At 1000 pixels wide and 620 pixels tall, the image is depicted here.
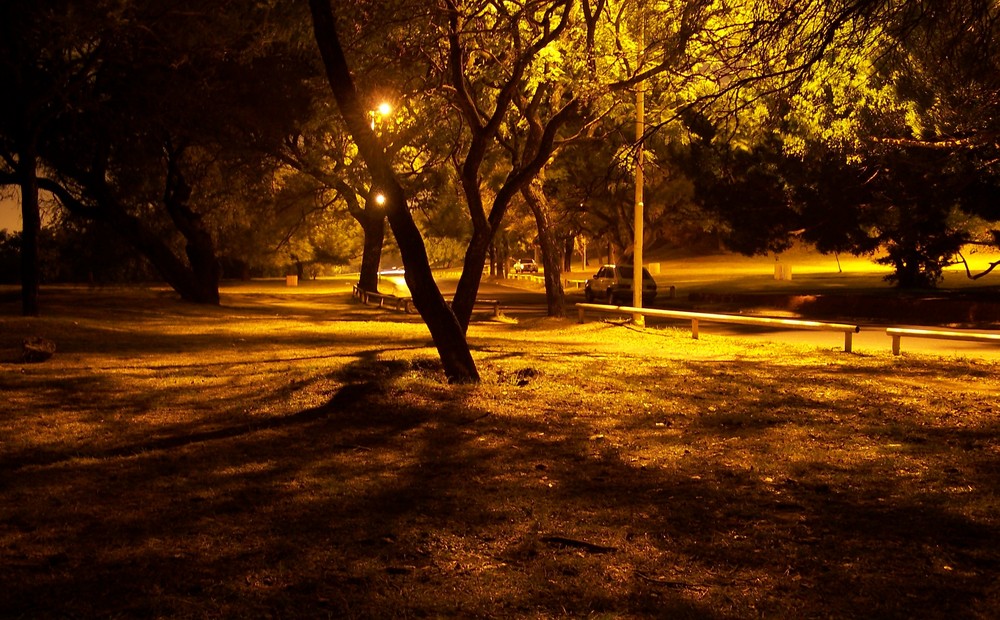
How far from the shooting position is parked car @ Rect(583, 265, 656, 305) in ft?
116

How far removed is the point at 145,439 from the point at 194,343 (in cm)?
879

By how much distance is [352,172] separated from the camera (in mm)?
30078

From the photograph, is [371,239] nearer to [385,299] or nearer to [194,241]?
[385,299]

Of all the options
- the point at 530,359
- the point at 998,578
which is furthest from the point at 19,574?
the point at 530,359

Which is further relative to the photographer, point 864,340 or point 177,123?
point 177,123

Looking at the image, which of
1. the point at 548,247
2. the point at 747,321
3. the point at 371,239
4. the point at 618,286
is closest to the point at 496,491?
the point at 747,321

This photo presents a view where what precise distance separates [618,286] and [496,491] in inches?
1153

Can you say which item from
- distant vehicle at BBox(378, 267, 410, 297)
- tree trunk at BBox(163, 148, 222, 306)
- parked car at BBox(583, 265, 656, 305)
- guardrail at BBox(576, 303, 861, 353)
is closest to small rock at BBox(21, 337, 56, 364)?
guardrail at BBox(576, 303, 861, 353)

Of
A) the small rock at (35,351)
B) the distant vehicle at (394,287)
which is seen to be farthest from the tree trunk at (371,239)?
the small rock at (35,351)

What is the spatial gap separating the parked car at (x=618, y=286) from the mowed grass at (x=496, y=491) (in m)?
22.0

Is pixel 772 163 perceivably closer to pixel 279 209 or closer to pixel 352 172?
pixel 352 172

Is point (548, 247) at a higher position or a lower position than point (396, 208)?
lower

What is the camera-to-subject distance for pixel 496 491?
6676 mm

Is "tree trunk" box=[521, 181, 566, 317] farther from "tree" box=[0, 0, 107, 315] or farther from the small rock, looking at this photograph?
the small rock
